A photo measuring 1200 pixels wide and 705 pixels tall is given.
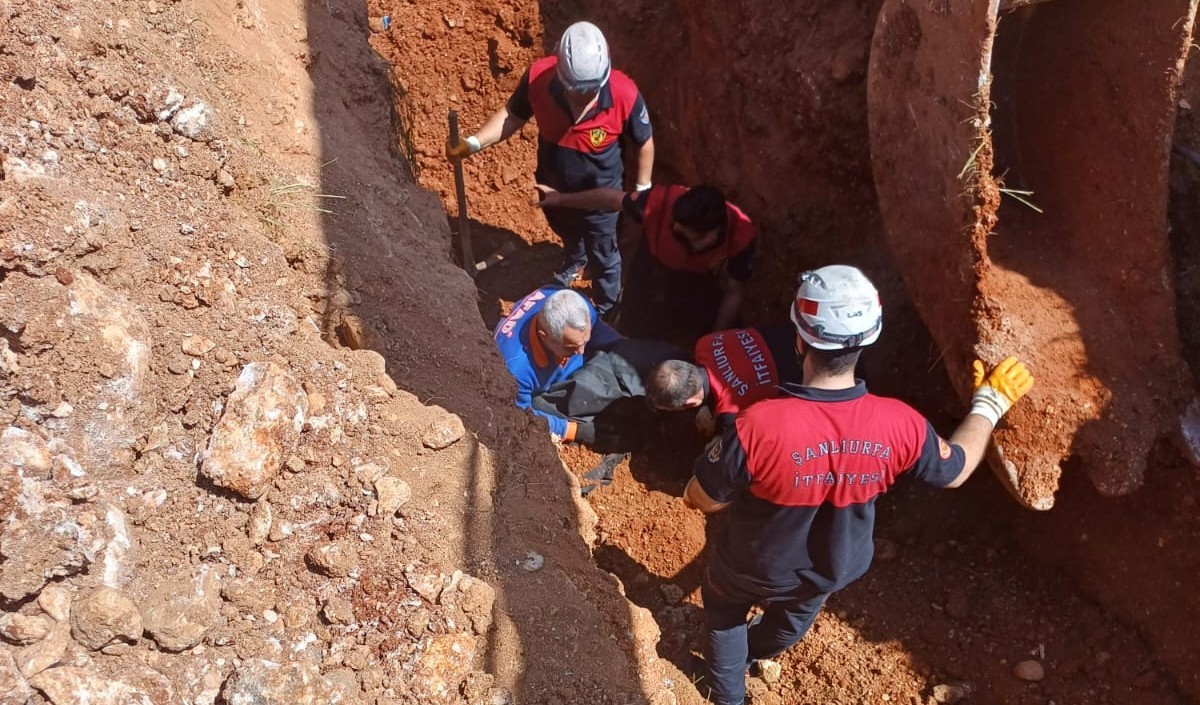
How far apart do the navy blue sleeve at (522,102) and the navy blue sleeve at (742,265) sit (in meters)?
1.35

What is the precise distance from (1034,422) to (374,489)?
2.28m

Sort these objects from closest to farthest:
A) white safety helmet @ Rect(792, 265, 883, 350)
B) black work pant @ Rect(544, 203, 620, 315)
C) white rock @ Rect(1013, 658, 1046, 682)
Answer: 1. white safety helmet @ Rect(792, 265, 883, 350)
2. white rock @ Rect(1013, 658, 1046, 682)
3. black work pant @ Rect(544, 203, 620, 315)

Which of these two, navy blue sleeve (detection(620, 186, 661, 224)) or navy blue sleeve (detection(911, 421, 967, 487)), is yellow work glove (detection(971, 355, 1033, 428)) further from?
→ navy blue sleeve (detection(620, 186, 661, 224))

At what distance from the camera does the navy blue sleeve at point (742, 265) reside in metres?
3.97

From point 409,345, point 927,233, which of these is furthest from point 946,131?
point 409,345

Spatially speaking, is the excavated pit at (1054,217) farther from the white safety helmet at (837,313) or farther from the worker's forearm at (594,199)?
the worker's forearm at (594,199)

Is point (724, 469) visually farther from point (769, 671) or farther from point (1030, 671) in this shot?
point (1030, 671)

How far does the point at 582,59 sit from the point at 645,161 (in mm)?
727

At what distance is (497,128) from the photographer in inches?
166

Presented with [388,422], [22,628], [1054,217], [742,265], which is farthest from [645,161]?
[22,628]

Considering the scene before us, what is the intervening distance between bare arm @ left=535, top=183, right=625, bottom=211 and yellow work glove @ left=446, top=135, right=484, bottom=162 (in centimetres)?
41

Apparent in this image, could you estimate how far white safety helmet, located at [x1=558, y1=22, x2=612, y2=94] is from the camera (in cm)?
Answer: 379

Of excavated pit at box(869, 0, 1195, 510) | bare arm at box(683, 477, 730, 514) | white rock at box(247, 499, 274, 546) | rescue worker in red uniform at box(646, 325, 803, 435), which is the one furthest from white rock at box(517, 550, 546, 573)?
excavated pit at box(869, 0, 1195, 510)

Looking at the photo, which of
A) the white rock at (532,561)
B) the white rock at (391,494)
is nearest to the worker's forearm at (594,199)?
the white rock at (532,561)
